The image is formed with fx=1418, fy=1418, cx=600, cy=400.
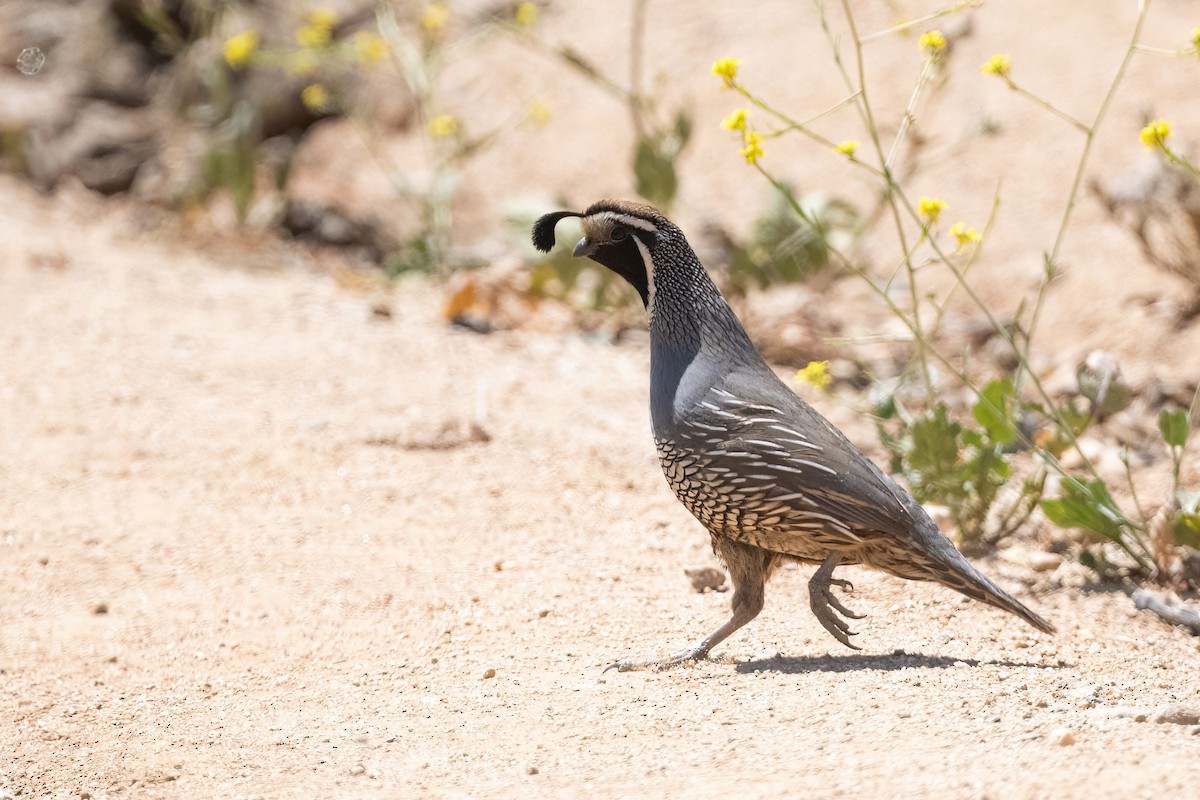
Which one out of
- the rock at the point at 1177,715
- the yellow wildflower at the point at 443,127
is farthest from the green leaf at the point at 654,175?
the rock at the point at 1177,715

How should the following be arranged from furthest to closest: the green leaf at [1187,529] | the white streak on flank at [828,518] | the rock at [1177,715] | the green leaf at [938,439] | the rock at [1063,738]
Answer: the green leaf at [938,439] → the green leaf at [1187,529] → the white streak on flank at [828,518] → the rock at [1177,715] → the rock at [1063,738]

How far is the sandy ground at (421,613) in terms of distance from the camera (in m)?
3.48

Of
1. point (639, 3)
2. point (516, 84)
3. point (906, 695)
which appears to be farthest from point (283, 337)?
point (906, 695)

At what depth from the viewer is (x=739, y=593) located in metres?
4.29

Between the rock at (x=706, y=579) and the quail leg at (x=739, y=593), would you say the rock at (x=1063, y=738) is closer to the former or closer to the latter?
the quail leg at (x=739, y=593)

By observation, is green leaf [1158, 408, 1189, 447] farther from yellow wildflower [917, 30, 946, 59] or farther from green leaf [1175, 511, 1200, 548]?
yellow wildflower [917, 30, 946, 59]

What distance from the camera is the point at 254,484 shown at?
5.89m

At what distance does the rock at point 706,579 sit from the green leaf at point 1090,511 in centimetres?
114

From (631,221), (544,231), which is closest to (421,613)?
(544,231)

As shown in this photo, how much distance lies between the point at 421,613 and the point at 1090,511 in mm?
2306

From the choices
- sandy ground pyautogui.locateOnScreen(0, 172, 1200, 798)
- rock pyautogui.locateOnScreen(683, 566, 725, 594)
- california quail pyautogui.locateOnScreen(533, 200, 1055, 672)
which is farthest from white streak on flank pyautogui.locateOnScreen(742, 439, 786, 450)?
rock pyautogui.locateOnScreen(683, 566, 725, 594)

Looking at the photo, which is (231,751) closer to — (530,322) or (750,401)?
(750,401)

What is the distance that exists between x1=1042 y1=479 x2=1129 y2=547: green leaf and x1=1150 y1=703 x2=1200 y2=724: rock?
4.50 feet

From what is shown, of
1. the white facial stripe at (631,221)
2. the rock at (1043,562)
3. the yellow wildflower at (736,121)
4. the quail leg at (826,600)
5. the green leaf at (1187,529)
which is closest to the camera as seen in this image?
the quail leg at (826,600)
